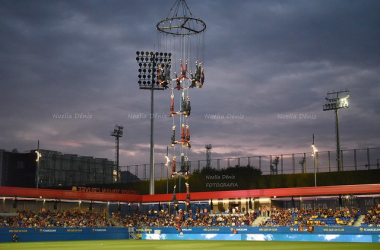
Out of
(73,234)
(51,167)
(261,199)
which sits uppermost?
(51,167)

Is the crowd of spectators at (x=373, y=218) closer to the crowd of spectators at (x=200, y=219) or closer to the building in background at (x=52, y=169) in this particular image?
the crowd of spectators at (x=200, y=219)

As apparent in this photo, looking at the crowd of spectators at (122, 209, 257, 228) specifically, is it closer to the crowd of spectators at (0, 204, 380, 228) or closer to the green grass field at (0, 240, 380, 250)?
the crowd of spectators at (0, 204, 380, 228)

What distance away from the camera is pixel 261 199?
6631cm

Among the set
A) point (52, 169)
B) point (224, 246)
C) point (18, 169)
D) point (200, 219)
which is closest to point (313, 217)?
point (200, 219)

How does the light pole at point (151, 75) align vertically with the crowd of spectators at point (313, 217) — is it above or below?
above

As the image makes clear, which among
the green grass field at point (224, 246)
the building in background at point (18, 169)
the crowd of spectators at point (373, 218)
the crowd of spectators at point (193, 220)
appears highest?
the building in background at point (18, 169)

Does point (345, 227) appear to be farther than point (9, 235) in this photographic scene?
No

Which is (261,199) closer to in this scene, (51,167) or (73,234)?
(73,234)

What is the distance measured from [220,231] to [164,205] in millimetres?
19254

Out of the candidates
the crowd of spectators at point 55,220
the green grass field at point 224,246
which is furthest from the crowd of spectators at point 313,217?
the crowd of spectators at point 55,220

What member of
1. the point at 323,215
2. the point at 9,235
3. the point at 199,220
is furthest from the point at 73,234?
the point at 323,215

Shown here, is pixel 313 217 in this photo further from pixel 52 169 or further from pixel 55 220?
pixel 52 169

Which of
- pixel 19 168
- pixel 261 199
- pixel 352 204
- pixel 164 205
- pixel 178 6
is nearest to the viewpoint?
pixel 178 6

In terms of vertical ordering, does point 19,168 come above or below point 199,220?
above
